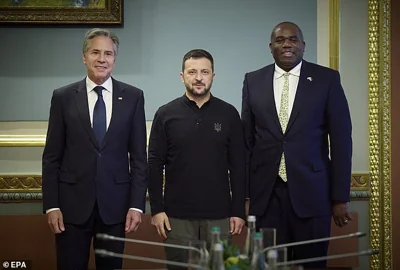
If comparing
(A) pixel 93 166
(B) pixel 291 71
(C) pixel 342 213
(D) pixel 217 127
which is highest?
(B) pixel 291 71

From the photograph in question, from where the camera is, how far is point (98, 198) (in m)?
2.49

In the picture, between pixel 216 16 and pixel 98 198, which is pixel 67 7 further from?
pixel 98 198

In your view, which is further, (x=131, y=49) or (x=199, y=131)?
(x=131, y=49)

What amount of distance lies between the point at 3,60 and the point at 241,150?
5.02ft

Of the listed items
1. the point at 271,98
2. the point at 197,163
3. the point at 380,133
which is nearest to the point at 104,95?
the point at 197,163

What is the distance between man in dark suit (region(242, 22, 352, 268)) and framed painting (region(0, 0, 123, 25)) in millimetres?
1099

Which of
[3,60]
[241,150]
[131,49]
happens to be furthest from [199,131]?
[3,60]

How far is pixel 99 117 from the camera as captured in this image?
8.30 ft

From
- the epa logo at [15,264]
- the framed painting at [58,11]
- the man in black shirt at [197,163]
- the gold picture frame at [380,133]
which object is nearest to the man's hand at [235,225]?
the man in black shirt at [197,163]

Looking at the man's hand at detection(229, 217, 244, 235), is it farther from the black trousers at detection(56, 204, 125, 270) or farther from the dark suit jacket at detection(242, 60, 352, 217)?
the black trousers at detection(56, 204, 125, 270)

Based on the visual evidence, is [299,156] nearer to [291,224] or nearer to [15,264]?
[291,224]

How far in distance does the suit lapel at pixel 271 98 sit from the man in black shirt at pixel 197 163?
0.14 metres

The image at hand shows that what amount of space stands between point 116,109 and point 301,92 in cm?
75

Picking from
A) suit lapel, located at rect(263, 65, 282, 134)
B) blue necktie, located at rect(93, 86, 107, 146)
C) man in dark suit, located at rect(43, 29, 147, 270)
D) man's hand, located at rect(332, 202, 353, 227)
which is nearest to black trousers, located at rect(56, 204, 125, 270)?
man in dark suit, located at rect(43, 29, 147, 270)
